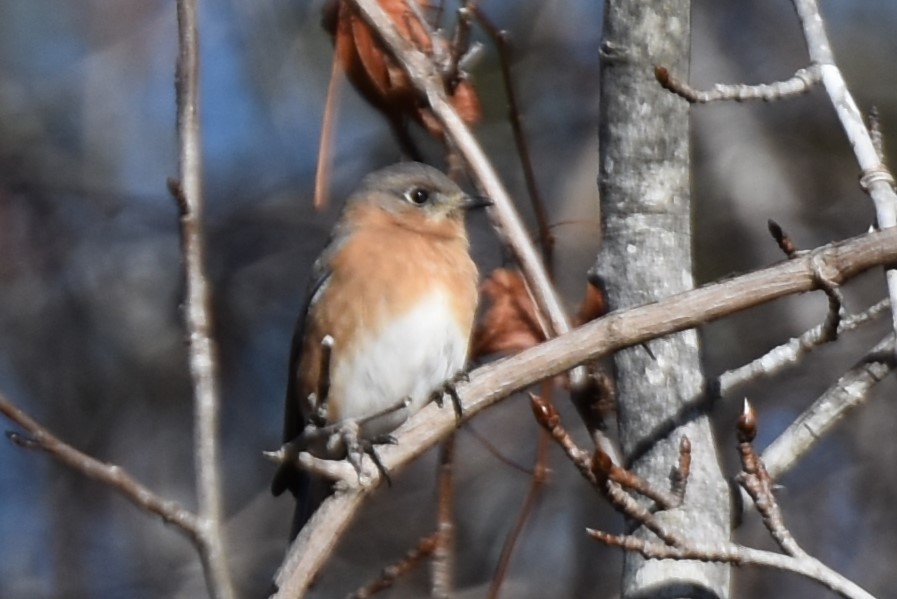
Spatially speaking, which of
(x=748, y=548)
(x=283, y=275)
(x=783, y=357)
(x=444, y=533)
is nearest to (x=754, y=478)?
(x=748, y=548)

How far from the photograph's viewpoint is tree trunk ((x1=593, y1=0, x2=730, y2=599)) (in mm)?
3189

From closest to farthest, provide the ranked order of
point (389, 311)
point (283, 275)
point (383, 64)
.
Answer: point (383, 64)
point (389, 311)
point (283, 275)

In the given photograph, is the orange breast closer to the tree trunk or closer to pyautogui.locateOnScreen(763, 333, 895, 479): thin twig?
the tree trunk

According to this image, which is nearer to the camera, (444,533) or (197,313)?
(197,313)

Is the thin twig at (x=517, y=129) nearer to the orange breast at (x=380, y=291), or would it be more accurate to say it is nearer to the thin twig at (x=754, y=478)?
the orange breast at (x=380, y=291)

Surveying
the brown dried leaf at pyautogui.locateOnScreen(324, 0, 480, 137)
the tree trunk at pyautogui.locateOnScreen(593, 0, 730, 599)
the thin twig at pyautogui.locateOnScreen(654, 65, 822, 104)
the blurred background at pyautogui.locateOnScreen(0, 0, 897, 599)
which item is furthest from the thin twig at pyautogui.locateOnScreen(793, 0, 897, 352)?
the blurred background at pyautogui.locateOnScreen(0, 0, 897, 599)

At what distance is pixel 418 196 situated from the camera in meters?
4.71

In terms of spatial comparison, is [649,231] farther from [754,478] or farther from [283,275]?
[283,275]

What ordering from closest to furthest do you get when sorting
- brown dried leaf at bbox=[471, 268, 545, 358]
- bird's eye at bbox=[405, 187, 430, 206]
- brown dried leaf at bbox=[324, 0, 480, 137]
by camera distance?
brown dried leaf at bbox=[324, 0, 480, 137] < brown dried leaf at bbox=[471, 268, 545, 358] < bird's eye at bbox=[405, 187, 430, 206]

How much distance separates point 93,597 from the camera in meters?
6.18

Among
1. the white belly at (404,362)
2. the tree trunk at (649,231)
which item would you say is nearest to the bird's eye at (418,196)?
the white belly at (404,362)

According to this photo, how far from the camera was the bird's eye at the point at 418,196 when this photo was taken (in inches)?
185

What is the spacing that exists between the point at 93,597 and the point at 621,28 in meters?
3.90

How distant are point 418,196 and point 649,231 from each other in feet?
4.86
